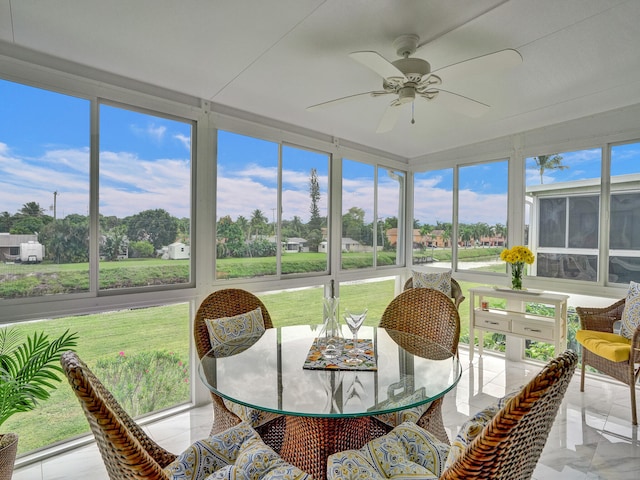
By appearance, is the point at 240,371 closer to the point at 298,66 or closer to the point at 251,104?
the point at 298,66

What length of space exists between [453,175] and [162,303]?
411 centimetres

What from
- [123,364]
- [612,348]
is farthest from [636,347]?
[123,364]

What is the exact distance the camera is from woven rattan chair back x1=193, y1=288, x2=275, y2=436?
197 cm

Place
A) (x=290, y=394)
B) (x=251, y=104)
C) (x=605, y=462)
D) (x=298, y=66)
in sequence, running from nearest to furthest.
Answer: (x=290, y=394) < (x=605, y=462) < (x=298, y=66) < (x=251, y=104)

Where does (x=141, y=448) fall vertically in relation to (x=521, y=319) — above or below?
above

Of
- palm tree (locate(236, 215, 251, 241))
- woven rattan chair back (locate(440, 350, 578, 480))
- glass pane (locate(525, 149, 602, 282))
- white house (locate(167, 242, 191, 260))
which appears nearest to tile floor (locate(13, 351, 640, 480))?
glass pane (locate(525, 149, 602, 282))

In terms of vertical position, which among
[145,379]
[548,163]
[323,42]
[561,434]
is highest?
[323,42]

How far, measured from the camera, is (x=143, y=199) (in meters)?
2.82

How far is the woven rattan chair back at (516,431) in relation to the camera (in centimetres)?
79

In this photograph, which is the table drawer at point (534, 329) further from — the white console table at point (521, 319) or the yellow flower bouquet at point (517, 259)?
the yellow flower bouquet at point (517, 259)

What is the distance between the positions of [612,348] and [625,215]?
1.49 metres

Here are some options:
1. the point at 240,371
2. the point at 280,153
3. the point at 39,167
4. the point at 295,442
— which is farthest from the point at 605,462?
the point at 39,167

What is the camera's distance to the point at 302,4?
177 centimetres

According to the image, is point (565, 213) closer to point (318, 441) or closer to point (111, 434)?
point (318, 441)
